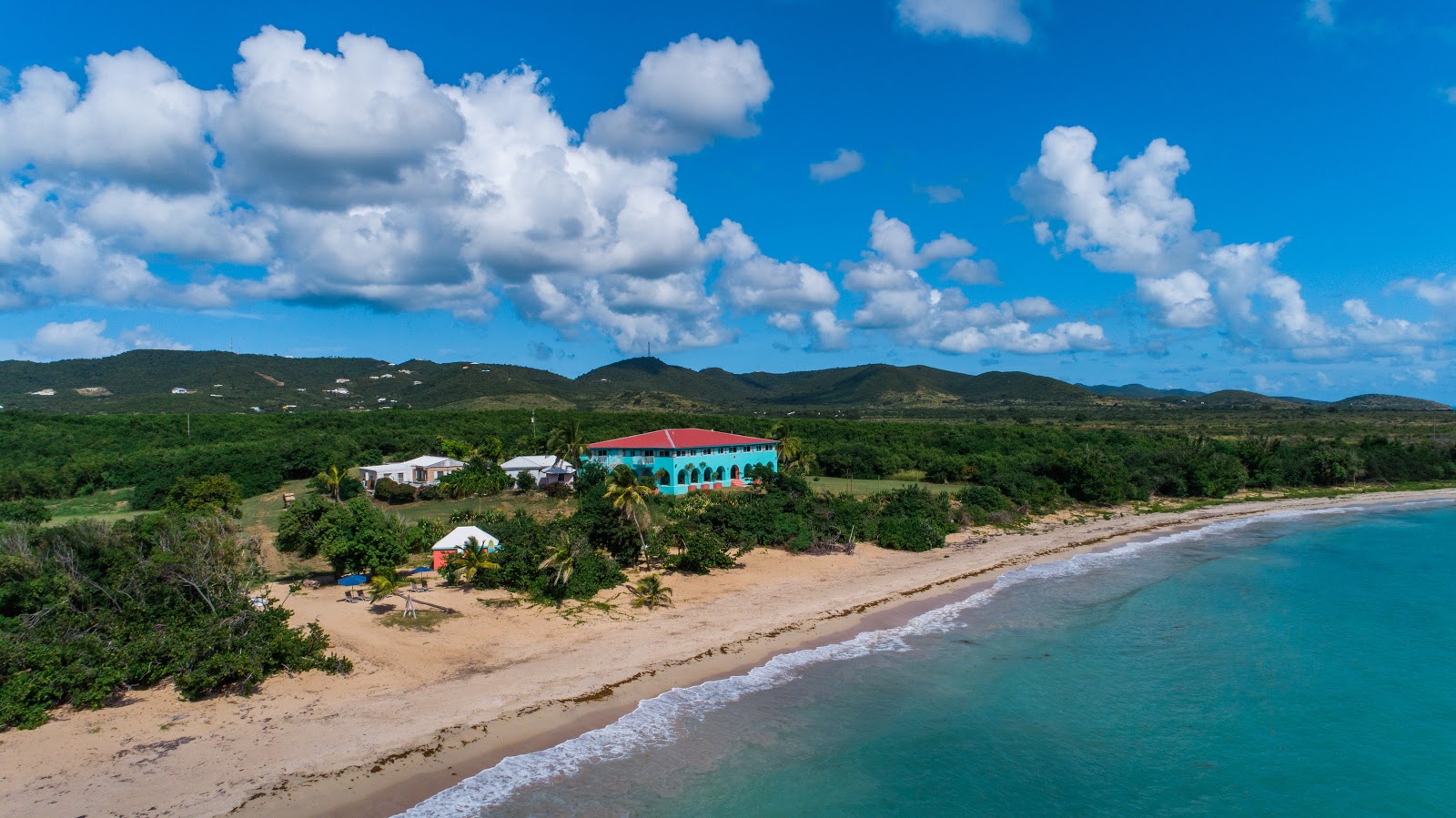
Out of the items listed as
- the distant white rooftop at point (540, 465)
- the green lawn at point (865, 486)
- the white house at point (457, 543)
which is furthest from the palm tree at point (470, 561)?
the green lawn at point (865, 486)

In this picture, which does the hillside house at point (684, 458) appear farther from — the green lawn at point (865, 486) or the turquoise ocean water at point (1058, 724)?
the turquoise ocean water at point (1058, 724)

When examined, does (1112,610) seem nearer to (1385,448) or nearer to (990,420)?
(1385,448)

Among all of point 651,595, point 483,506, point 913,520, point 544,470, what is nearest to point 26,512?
point 483,506

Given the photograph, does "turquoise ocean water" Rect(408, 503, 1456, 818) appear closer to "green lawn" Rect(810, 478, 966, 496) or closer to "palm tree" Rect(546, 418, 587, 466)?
"green lawn" Rect(810, 478, 966, 496)

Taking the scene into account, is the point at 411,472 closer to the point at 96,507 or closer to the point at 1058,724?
the point at 96,507

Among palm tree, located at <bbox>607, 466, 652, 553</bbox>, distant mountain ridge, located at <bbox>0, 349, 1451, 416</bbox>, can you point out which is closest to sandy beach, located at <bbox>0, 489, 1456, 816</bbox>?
palm tree, located at <bbox>607, 466, 652, 553</bbox>

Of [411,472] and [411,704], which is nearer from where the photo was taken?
[411,704]
